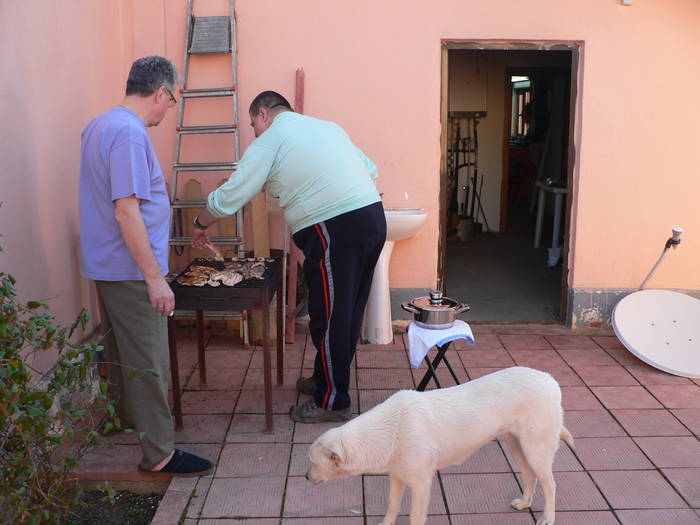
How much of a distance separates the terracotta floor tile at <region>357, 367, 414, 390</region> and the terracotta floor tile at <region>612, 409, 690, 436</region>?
4.41 ft

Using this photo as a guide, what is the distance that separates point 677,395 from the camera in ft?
14.9

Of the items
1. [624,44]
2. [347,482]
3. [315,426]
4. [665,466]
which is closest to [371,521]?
[347,482]

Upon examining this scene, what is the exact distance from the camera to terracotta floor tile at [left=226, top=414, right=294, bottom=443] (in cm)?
393

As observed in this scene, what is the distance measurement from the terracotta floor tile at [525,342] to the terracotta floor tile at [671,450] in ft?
5.03

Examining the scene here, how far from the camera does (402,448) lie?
2758mm

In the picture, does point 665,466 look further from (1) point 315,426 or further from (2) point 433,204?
(2) point 433,204

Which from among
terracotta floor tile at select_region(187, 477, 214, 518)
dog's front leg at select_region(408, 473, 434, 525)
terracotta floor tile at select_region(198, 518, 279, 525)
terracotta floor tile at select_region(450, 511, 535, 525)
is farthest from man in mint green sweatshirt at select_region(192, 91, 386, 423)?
dog's front leg at select_region(408, 473, 434, 525)

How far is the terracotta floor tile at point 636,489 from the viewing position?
329 cm

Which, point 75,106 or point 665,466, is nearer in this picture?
point 665,466

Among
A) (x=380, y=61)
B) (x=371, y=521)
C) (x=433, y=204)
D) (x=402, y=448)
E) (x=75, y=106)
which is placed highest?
(x=380, y=61)

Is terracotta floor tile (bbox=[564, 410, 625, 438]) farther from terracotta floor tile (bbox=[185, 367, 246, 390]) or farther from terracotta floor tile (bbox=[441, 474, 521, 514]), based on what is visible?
terracotta floor tile (bbox=[185, 367, 246, 390])

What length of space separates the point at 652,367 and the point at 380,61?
10.1ft

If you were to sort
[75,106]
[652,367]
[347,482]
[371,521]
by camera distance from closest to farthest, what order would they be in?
1. [371,521]
2. [347,482]
3. [75,106]
4. [652,367]

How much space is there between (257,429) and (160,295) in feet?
3.97
